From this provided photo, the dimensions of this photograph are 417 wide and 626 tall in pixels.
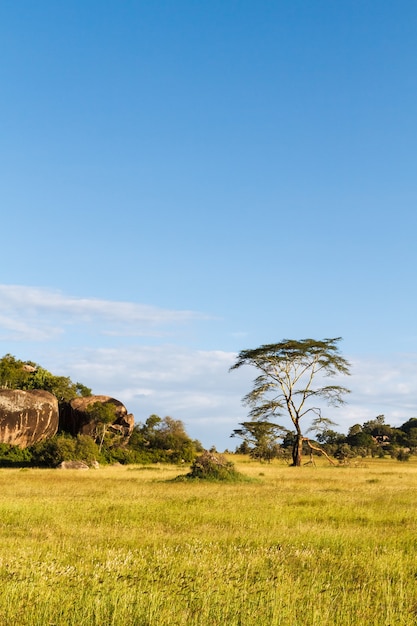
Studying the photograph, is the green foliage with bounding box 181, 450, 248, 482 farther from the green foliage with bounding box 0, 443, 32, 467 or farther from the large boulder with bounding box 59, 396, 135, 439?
the large boulder with bounding box 59, 396, 135, 439

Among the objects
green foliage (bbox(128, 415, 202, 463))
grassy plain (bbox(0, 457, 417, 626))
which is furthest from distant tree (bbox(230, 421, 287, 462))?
grassy plain (bbox(0, 457, 417, 626))

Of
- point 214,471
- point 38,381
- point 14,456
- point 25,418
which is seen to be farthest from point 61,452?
point 38,381

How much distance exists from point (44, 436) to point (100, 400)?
6.70 m

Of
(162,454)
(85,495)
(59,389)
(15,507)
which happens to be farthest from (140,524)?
(59,389)

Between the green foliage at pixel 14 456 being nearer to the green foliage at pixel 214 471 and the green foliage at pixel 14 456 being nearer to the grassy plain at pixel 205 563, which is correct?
the green foliage at pixel 214 471

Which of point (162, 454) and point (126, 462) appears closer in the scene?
point (126, 462)

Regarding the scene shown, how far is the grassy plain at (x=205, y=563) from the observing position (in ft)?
21.2

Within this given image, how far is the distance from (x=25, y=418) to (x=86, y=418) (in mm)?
6462

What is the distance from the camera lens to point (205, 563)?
8.88m

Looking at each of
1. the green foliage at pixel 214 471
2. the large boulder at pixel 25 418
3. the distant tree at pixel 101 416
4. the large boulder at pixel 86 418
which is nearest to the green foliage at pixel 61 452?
the large boulder at pixel 25 418

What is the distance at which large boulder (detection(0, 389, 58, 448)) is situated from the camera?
4822 cm

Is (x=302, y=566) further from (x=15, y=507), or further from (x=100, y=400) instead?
(x=100, y=400)

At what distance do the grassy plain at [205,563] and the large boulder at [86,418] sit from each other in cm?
3541

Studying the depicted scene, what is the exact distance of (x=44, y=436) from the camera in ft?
165
